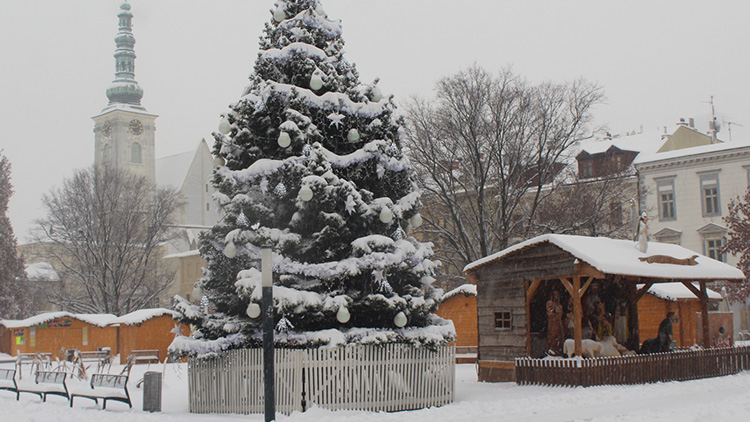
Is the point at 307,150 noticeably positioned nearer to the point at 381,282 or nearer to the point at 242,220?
the point at 242,220

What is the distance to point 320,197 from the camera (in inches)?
632

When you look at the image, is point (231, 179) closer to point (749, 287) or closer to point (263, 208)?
point (263, 208)

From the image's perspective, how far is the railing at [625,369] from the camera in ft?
59.6

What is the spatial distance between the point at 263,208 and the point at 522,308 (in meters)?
7.85

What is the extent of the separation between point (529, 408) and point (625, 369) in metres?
4.40

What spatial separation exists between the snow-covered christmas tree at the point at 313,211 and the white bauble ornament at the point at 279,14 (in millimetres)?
24

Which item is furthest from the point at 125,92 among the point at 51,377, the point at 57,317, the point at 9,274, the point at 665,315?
the point at 51,377

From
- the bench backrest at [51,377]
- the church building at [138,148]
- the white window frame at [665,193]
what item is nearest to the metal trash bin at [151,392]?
the bench backrest at [51,377]

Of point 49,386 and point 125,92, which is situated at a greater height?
point 125,92

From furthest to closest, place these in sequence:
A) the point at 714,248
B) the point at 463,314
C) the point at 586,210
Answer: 1. the point at 714,248
2. the point at 586,210
3. the point at 463,314

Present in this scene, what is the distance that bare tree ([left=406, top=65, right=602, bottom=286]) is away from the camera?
35.7 meters

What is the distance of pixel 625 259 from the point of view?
1941 centimetres

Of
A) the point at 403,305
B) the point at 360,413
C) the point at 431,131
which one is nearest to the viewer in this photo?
the point at 360,413

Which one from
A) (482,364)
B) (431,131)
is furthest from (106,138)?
(482,364)
